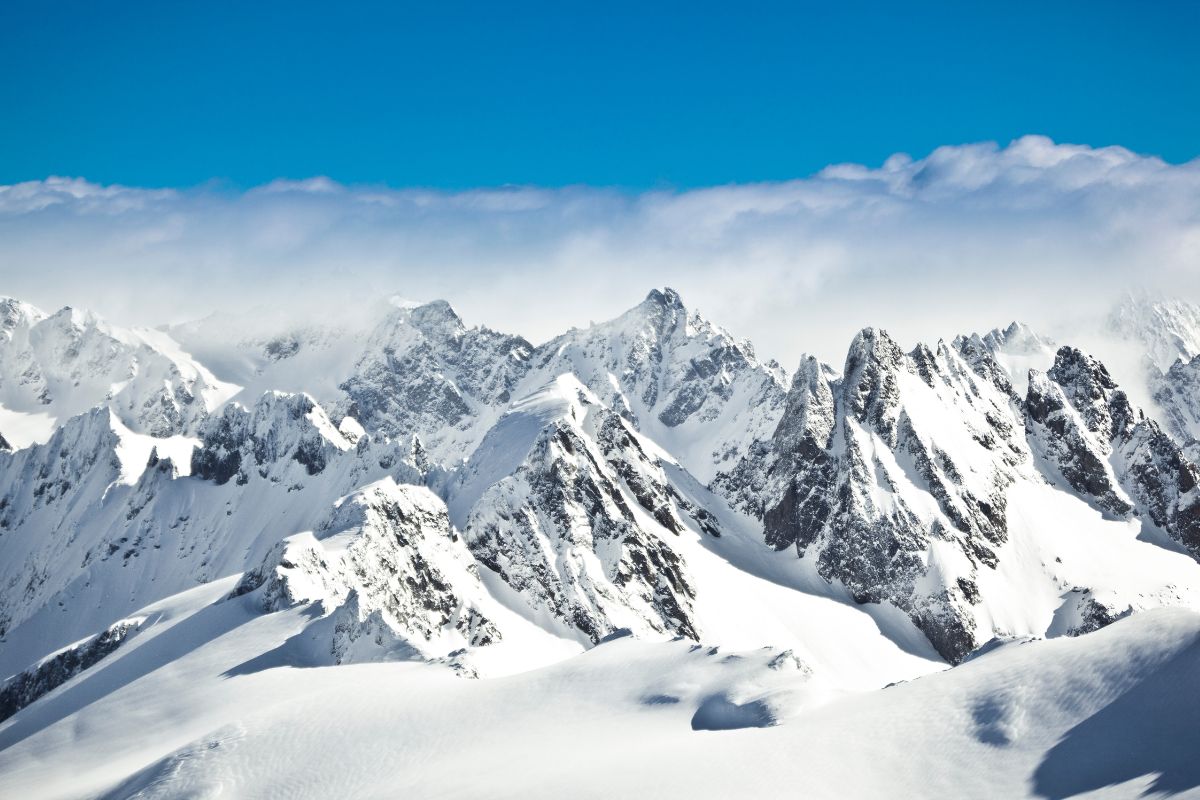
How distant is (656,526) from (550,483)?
20990mm

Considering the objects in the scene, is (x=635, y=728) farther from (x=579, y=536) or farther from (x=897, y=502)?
(x=897, y=502)

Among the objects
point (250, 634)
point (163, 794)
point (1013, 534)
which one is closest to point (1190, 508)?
point (1013, 534)

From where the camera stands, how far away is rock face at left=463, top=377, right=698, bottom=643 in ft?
477

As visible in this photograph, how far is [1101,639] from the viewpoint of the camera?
65.0 m

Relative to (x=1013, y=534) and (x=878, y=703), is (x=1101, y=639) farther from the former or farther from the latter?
(x=1013, y=534)

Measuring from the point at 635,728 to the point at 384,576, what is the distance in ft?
198

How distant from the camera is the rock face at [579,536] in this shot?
14538 cm

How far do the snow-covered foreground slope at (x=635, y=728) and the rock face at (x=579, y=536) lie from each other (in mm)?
45448

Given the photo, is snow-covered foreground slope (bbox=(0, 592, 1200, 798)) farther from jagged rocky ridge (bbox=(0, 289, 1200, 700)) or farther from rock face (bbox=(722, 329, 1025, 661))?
rock face (bbox=(722, 329, 1025, 661))

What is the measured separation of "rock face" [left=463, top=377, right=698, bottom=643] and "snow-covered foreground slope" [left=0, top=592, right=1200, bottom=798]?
45448 mm

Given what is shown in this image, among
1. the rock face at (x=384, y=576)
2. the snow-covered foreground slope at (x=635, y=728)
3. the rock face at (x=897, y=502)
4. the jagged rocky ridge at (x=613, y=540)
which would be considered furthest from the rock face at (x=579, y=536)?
the snow-covered foreground slope at (x=635, y=728)

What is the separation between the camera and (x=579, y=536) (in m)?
155

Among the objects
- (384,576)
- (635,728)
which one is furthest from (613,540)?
(635,728)

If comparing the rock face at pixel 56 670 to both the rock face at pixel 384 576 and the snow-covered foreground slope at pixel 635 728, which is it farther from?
the snow-covered foreground slope at pixel 635 728
